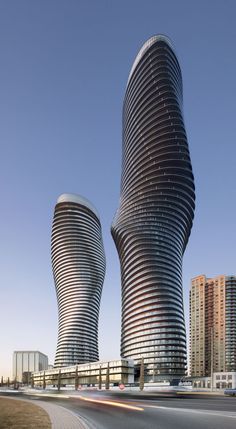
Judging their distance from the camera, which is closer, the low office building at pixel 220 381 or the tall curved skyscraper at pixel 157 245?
the low office building at pixel 220 381

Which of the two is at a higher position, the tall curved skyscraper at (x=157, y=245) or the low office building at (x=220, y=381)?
the tall curved skyscraper at (x=157, y=245)

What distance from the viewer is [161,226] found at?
179250mm

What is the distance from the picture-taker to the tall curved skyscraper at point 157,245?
17112cm

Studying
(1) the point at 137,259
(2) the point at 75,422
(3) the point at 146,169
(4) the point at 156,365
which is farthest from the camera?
(3) the point at 146,169

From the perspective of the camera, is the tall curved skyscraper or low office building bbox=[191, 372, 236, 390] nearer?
low office building bbox=[191, 372, 236, 390]

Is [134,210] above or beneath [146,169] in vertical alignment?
beneath

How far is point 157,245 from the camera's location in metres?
177

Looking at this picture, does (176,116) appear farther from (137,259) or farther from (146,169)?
(137,259)

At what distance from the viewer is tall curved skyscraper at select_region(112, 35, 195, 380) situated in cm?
17112

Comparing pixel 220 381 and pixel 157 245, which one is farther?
pixel 157 245

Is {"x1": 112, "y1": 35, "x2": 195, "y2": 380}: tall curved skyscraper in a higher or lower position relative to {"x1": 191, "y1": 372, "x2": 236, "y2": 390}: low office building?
higher

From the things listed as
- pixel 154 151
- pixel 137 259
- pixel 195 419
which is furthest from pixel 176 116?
pixel 195 419

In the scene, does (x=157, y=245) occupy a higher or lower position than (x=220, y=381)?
higher

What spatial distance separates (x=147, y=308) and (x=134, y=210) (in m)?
39.3
